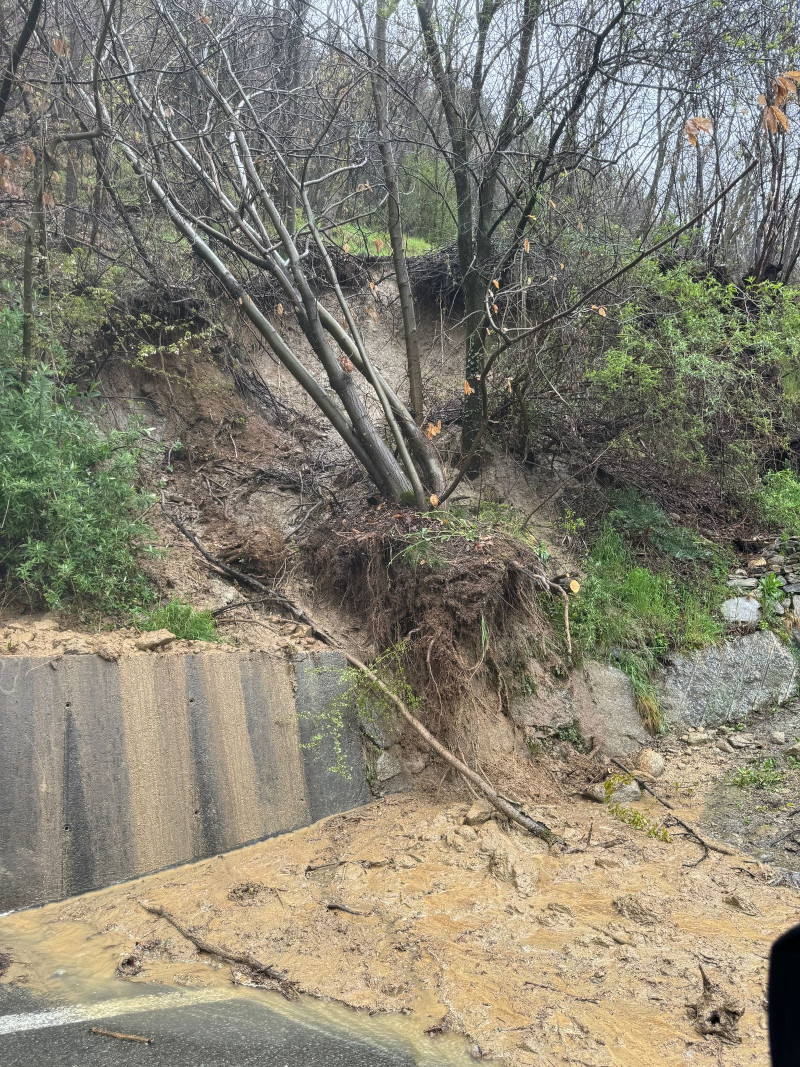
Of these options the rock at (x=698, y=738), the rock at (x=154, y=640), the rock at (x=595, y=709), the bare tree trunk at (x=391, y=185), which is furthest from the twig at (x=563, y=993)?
the bare tree trunk at (x=391, y=185)

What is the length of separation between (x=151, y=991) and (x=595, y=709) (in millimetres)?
4770

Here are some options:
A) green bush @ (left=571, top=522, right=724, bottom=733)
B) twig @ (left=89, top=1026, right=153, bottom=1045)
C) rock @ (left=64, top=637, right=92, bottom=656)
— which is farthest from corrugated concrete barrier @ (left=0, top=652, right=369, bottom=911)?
green bush @ (left=571, top=522, right=724, bottom=733)

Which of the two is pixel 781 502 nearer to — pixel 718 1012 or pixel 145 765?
pixel 718 1012

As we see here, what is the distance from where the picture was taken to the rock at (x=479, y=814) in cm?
569

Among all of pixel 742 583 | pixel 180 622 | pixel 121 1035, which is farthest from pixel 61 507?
pixel 742 583

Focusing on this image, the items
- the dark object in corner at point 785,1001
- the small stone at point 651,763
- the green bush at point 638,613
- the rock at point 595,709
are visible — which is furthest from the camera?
the green bush at point 638,613

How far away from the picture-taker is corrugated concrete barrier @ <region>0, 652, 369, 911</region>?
13.9 feet

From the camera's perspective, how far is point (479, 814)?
5.74 metres

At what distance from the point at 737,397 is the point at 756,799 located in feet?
15.6

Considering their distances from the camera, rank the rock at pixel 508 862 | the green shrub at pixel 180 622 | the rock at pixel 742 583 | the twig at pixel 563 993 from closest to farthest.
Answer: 1. the twig at pixel 563 993
2. the rock at pixel 508 862
3. the green shrub at pixel 180 622
4. the rock at pixel 742 583

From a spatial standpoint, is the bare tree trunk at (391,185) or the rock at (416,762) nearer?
the rock at (416,762)

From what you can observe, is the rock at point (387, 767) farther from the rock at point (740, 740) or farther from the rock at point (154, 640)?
the rock at point (740, 740)

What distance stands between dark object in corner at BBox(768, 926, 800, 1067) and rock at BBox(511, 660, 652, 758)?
5.71 metres

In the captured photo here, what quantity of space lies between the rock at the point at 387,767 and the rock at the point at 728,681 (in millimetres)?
2870
